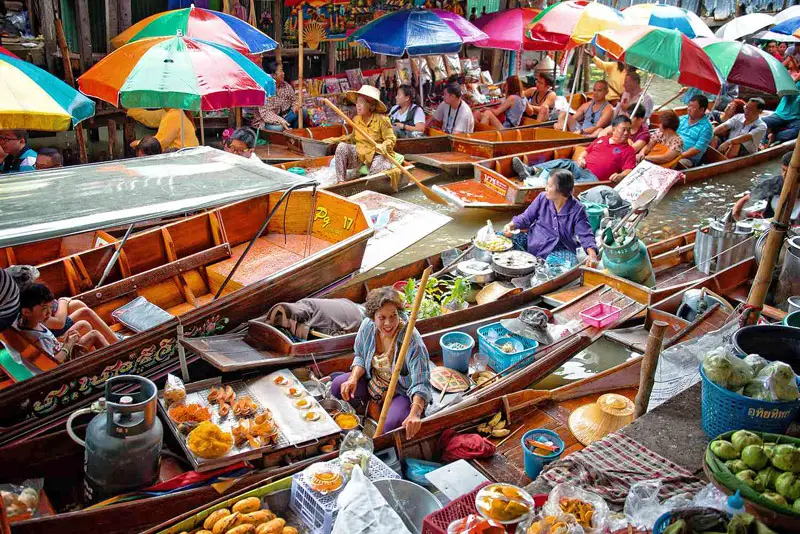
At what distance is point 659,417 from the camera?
3836mm

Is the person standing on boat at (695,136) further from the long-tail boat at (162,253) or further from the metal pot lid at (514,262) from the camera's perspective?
the long-tail boat at (162,253)

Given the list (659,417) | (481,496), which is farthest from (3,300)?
(659,417)

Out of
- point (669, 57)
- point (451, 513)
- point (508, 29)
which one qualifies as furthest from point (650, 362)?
point (508, 29)

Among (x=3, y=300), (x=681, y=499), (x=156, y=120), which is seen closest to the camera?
(x=681, y=499)

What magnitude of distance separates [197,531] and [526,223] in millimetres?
4939

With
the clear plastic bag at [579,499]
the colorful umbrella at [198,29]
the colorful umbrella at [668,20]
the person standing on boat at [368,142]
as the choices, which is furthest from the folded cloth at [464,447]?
the colorful umbrella at [668,20]

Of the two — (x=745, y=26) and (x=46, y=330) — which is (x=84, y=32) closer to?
(x=46, y=330)

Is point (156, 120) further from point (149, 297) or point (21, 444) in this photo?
point (21, 444)

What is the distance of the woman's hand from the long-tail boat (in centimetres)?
131

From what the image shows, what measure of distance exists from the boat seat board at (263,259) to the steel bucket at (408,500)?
296 cm

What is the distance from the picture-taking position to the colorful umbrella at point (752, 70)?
34.4 ft

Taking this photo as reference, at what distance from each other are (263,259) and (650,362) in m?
4.31

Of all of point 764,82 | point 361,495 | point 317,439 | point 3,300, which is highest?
point 764,82

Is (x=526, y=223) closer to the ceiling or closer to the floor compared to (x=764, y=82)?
closer to the floor
